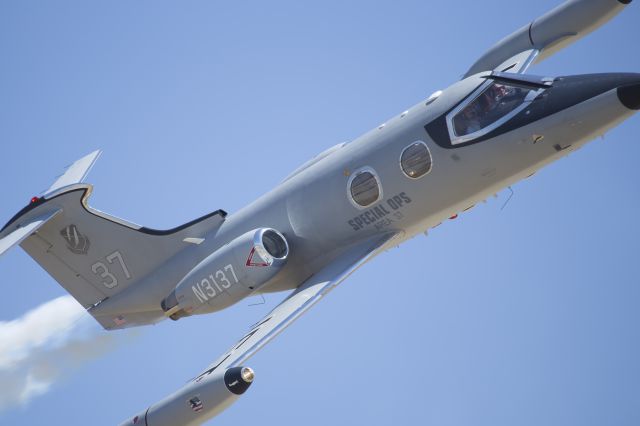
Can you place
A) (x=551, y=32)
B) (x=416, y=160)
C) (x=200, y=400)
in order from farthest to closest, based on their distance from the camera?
1. (x=551, y=32)
2. (x=416, y=160)
3. (x=200, y=400)

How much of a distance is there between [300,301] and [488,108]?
16.6ft

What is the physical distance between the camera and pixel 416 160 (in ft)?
56.9

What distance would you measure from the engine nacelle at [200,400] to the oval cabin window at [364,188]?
4282mm

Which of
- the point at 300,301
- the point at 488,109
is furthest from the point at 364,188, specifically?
the point at 488,109

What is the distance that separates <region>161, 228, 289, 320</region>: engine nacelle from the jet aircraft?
0.03 m

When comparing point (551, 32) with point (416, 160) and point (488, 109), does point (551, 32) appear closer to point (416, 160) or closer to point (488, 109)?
point (488, 109)

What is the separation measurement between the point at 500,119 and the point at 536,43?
17.0 ft

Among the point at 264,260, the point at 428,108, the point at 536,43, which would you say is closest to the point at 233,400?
the point at 264,260

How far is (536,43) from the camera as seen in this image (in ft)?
69.1

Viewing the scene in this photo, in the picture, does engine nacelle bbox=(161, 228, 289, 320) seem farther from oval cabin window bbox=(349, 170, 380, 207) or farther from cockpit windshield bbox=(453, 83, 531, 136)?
cockpit windshield bbox=(453, 83, 531, 136)

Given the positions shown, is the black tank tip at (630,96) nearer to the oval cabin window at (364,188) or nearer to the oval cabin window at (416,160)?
the oval cabin window at (416,160)

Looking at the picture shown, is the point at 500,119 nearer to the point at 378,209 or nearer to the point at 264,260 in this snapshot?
the point at 378,209

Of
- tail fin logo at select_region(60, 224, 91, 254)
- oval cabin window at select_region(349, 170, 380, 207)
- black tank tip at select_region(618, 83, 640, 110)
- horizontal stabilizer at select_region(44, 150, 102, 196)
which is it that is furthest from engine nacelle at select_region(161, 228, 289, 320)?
black tank tip at select_region(618, 83, 640, 110)

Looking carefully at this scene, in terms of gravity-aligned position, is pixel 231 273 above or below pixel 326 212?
above
